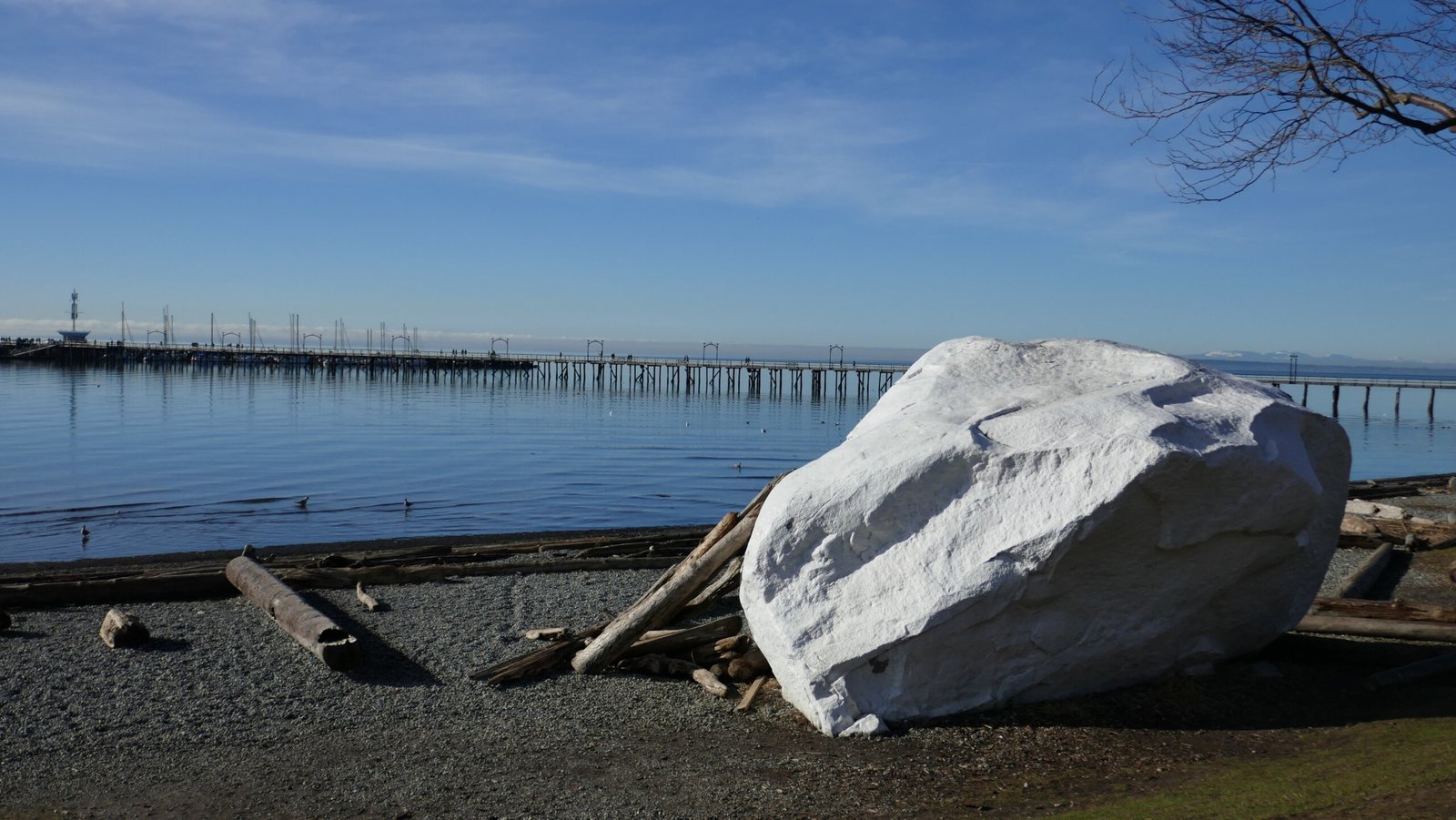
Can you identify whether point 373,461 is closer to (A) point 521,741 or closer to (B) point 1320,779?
(A) point 521,741

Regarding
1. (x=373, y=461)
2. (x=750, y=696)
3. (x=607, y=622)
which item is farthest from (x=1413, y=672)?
(x=373, y=461)

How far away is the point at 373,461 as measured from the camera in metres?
36.2

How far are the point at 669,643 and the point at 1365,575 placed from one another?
9994mm

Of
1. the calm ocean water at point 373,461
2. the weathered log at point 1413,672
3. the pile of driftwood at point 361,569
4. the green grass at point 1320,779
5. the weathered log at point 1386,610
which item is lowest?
the calm ocean water at point 373,461

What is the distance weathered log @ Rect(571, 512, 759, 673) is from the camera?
989cm

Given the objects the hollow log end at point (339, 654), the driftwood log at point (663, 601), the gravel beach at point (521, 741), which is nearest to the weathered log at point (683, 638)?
the driftwood log at point (663, 601)

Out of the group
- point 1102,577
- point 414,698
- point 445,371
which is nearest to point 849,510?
point 1102,577

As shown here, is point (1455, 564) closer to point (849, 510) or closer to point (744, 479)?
point (849, 510)

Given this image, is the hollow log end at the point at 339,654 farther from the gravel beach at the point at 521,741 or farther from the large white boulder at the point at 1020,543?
the large white boulder at the point at 1020,543

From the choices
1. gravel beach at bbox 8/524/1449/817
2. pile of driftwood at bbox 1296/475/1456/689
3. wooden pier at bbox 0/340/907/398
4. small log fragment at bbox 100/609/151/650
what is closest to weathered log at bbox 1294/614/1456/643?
pile of driftwood at bbox 1296/475/1456/689

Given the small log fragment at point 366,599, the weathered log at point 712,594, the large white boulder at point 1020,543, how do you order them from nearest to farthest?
the large white boulder at point 1020,543 < the weathered log at point 712,594 < the small log fragment at point 366,599

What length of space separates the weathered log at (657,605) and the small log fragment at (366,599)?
376cm

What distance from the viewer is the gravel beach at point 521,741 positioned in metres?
6.94

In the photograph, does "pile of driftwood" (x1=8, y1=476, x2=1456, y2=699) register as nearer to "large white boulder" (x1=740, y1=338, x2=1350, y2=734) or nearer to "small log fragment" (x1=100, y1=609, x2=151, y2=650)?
"small log fragment" (x1=100, y1=609, x2=151, y2=650)
